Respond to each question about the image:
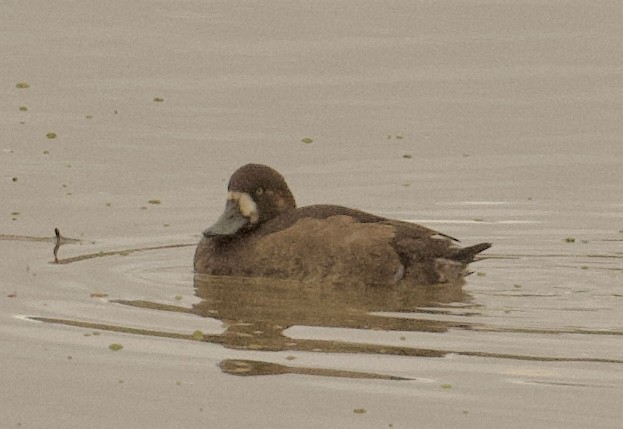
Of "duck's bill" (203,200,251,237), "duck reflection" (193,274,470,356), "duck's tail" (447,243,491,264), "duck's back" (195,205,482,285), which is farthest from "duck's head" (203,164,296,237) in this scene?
"duck's tail" (447,243,491,264)

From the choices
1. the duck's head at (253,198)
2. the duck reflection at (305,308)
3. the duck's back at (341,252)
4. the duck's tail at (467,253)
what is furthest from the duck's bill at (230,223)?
the duck's tail at (467,253)

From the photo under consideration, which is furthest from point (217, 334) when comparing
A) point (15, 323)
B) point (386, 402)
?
point (386, 402)

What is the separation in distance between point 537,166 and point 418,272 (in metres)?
3.77

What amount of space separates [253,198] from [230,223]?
0.77 ft

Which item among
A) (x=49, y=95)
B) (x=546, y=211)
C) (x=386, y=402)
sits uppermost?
(x=49, y=95)

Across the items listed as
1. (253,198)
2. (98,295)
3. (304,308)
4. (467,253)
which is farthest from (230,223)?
(467,253)

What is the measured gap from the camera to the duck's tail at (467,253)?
1195cm

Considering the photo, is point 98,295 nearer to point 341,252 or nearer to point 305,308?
point 305,308

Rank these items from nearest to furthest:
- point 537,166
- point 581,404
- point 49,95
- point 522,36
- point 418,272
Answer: point 581,404
point 418,272
point 537,166
point 49,95
point 522,36

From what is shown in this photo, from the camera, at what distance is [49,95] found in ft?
57.0

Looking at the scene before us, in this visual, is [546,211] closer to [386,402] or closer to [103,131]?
[103,131]

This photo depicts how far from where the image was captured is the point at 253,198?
12320mm

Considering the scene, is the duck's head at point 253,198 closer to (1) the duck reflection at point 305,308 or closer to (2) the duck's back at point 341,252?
(2) the duck's back at point 341,252

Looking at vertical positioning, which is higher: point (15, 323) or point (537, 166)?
point (537, 166)
